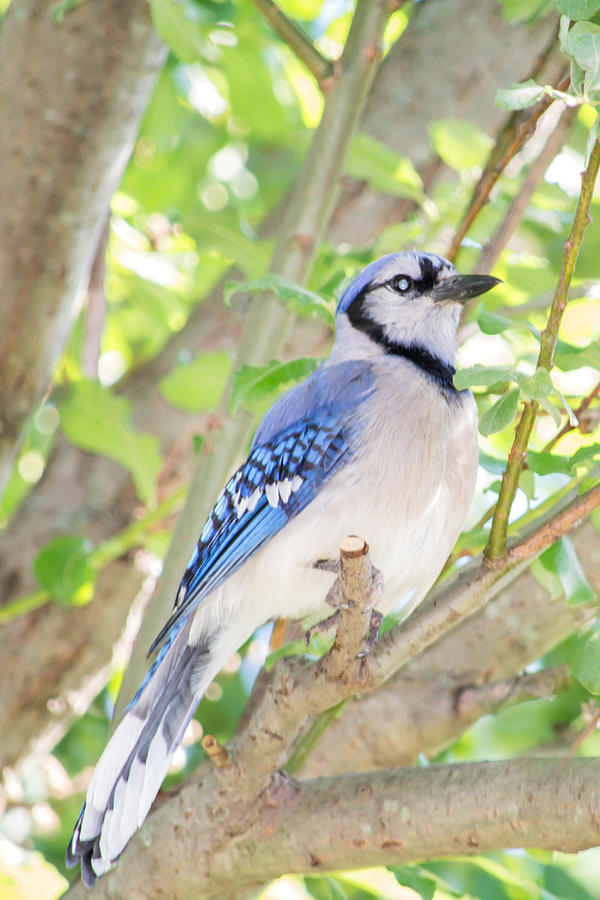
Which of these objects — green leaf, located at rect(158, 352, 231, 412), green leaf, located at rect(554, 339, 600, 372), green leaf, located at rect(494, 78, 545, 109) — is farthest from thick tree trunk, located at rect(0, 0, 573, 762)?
green leaf, located at rect(494, 78, 545, 109)

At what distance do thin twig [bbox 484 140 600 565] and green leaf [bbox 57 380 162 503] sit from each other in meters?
1.23

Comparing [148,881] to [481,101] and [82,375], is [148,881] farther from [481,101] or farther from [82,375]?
[481,101]

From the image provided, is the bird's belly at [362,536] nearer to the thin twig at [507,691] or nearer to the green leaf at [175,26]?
the thin twig at [507,691]

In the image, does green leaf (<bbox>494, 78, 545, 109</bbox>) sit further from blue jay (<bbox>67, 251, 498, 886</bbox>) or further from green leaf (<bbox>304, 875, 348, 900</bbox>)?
green leaf (<bbox>304, 875, 348, 900</bbox>)

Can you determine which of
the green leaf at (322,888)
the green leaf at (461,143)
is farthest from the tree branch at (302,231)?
the green leaf at (322,888)

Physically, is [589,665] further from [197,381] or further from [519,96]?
[197,381]

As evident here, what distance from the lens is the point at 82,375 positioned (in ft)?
9.86

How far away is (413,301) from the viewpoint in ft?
7.54

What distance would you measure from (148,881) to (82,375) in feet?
5.05

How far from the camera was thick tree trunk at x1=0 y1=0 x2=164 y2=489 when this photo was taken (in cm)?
246

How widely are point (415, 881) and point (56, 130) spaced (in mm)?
1764

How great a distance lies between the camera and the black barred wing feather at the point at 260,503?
1.97m

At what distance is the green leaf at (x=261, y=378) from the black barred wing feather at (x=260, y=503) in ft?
0.53

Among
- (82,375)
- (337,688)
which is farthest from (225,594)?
(82,375)
